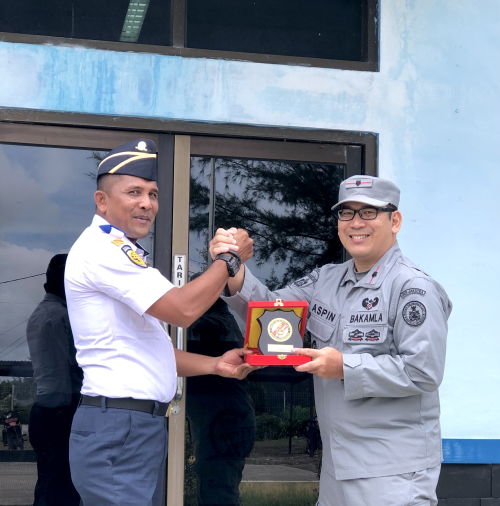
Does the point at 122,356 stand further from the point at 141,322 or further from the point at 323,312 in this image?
the point at 323,312

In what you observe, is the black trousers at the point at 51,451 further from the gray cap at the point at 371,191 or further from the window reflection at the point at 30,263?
the gray cap at the point at 371,191

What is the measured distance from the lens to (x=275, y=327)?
2.38m

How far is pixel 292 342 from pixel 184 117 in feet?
4.37

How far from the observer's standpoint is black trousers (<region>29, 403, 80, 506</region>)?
3037 mm

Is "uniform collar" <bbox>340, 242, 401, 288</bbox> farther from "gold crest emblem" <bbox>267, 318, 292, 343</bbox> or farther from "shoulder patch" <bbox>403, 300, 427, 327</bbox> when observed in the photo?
"gold crest emblem" <bbox>267, 318, 292, 343</bbox>

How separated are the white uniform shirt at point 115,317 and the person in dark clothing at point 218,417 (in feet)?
2.98

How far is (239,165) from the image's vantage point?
10.7 feet

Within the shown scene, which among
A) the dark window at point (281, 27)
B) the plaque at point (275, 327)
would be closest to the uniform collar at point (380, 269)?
the plaque at point (275, 327)

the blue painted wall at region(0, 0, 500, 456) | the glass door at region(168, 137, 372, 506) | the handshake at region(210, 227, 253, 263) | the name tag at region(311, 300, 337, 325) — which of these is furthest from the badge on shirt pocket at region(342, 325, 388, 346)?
the blue painted wall at region(0, 0, 500, 456)

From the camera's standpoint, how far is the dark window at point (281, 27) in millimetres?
3283

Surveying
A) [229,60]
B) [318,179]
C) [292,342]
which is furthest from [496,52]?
[292,342]

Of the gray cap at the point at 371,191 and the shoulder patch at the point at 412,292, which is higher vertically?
the gray cap at the point at 371,191

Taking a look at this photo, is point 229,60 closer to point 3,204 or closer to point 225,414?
point 3,204

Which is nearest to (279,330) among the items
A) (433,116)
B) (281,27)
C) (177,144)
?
(177,144)
